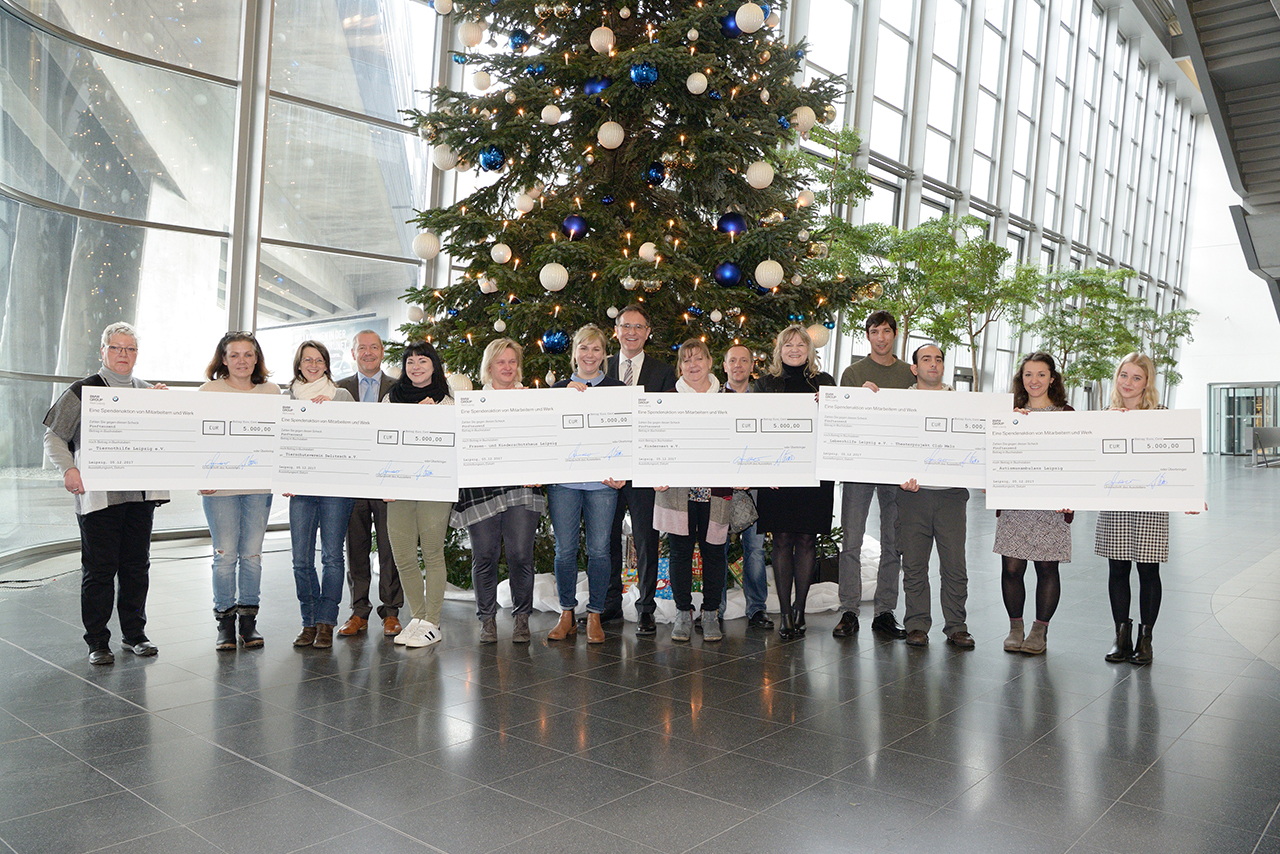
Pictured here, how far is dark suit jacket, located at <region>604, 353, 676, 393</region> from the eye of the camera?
4457 mm

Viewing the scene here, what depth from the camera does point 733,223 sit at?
5215mm

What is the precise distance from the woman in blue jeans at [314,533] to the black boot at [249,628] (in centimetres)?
17

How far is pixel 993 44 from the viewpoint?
17938 mm

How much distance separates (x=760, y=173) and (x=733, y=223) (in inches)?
13.2

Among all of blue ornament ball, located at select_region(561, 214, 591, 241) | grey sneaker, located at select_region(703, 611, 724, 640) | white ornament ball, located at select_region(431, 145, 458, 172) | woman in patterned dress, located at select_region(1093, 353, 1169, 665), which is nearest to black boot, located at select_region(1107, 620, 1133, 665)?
woman in patterned dress, located at select_region(1093, 353, 1169, 665)

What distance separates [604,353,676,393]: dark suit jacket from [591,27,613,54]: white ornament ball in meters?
1.90

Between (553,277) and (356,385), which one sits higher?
(553,277)

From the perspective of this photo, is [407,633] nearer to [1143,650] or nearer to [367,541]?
[367,541]

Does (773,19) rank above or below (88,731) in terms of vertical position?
above

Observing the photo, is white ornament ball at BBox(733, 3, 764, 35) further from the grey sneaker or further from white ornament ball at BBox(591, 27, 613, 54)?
the grey sneaker

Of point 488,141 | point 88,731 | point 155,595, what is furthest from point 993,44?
point 88,731

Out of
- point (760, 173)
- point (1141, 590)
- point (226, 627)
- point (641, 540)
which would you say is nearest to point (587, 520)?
point (641, 540)

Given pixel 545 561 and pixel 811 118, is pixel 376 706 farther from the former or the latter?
pixel 811 118

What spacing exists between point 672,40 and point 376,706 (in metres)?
3.69
